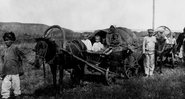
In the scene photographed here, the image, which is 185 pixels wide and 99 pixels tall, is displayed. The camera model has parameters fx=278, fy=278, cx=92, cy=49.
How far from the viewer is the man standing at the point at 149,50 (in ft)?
42.2

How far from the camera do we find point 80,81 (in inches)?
475

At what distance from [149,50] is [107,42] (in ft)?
6.52

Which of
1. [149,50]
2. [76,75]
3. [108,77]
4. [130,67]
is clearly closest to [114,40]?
[130,67]

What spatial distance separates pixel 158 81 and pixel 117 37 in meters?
2.98

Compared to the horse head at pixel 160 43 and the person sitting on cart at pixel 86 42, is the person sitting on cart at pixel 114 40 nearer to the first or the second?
Answer: the person sitting on cart at pixel 86 42

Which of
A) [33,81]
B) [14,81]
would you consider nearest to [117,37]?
[33,81]

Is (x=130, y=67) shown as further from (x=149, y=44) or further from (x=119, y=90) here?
(x=119, y=90)

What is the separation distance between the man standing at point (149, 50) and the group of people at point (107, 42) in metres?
1.22

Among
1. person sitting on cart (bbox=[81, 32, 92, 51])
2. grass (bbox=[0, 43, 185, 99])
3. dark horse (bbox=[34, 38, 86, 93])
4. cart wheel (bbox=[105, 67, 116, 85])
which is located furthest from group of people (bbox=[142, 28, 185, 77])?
dark horse (bbox=[34, 38, 86, 93])

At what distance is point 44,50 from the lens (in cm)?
866

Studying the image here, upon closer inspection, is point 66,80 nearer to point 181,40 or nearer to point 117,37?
point 117,37

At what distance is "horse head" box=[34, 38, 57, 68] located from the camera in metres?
8.53

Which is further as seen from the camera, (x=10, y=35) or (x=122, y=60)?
(x=122, y=60)

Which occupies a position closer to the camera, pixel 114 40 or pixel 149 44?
pixel 114 40
